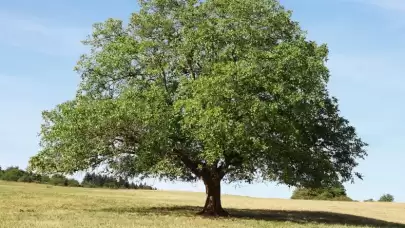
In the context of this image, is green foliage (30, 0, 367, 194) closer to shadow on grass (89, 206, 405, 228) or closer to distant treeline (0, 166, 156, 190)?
shadow on grass (89, 206, 405, 228)

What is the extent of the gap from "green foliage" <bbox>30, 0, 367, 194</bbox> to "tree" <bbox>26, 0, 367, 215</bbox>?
8 centimetres

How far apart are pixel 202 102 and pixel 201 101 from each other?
0.11 metres

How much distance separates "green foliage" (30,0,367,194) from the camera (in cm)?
3494

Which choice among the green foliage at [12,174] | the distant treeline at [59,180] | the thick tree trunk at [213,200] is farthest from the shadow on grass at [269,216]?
the green foliage at [12,174]

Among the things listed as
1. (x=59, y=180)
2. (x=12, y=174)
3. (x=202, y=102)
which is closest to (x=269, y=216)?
(x=202, y=102)

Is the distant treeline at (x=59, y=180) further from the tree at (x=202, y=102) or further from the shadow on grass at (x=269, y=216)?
the tree at (x=202, y=102)

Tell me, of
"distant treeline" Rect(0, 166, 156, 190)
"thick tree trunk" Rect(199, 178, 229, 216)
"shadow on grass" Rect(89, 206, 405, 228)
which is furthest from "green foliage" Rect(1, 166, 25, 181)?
"thick tree trunk" Rect(199, 178, 229, 216)

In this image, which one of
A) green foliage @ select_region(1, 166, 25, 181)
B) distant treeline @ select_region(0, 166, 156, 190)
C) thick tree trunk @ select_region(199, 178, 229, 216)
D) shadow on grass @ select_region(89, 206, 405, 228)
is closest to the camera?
shadow on grass @ select_region(89, 206, 405, 228)

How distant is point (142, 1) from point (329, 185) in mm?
19560

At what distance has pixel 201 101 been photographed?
114ft

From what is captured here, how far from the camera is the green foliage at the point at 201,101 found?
3494cm

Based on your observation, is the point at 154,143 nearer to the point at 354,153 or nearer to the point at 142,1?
the point at 142,1

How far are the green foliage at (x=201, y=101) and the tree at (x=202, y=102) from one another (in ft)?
0.26

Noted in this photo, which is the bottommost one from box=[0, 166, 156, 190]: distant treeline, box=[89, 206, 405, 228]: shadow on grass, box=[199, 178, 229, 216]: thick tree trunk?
box=[89, 206, 405, 228]: shadow on grass
